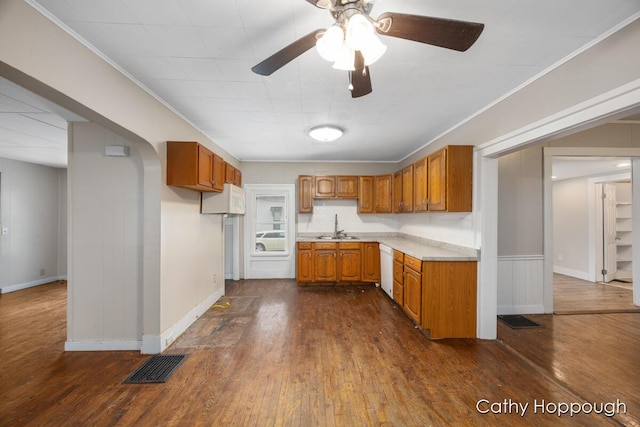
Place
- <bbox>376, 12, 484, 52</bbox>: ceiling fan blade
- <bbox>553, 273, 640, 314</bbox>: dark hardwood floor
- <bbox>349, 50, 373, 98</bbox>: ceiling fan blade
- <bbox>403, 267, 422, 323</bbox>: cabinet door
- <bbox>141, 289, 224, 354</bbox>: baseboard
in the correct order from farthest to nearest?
<bbox>553, 273, 640, 314</bbox>: dark hardwood floor < <bbox>403, 267, 422, 323</bbox>: cabinet door < <bbox>141, 289, 224, 354</bbox>: baseboard < <bbox>349, 50, 373, 98</bbox>: ceiling fan blade < <bbox>376, 12, 484, 52</bbox>: ceiling fan blade

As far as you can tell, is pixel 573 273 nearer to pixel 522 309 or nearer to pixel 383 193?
pixel 522 309

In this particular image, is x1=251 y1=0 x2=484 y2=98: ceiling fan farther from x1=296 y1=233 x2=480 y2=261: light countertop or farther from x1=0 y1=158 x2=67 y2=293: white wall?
x1=0 y1=158 x2=67 y2=293: white wall

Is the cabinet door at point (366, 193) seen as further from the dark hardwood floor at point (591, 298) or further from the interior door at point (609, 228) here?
the interior door at point (609, 228)

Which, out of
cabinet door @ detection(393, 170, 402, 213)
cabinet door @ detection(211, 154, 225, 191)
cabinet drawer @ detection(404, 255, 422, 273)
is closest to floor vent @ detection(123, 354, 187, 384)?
cabinet door @ detection(211, 154, 225, 191)

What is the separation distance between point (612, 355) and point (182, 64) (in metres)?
4.73

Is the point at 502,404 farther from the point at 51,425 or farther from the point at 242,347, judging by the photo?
the point at 51,425

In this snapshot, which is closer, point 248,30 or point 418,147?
point 248,30

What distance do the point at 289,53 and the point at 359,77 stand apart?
1.43 ft

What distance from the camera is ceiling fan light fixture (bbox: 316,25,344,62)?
1257 mm

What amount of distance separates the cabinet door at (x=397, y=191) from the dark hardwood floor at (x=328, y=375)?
2036mm

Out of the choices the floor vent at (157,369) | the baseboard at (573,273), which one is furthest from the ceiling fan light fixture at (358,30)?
the baseboard at (573,273)

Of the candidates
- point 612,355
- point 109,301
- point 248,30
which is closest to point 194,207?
point 109,301

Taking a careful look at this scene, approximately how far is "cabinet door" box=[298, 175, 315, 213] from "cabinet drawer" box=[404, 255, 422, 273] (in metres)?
2.38

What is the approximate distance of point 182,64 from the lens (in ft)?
6.71
